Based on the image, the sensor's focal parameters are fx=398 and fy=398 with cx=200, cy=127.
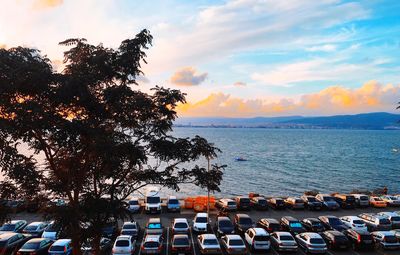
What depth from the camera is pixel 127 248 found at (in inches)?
1072

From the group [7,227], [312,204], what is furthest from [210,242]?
[312,204]

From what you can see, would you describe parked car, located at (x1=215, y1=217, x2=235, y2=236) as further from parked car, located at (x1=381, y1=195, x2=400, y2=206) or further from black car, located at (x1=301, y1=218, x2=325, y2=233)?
parked car, located at (x1=381, y1=195, x2=400, y2=206)

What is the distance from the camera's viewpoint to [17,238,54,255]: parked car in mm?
26984

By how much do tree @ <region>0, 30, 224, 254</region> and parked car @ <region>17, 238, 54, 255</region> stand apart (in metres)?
10.4

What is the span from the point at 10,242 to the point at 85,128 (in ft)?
60.9

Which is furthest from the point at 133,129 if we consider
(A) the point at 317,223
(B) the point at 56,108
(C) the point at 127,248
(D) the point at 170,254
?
(A) the point at 317,223

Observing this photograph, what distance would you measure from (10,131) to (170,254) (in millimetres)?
18011

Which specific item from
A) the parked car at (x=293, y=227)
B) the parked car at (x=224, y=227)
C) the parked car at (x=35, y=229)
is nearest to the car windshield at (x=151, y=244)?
the parked car at (x=224, y=227)

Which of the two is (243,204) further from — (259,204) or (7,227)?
(7,227)

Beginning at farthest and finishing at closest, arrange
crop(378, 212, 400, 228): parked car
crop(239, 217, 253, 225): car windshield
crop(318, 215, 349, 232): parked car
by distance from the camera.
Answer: crop(378, 212, 400, 228): parked car → crop(318, 215, 349, 232): parked car → crop(239, 217, 253, 225): car windshield

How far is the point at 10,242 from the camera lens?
28859mm

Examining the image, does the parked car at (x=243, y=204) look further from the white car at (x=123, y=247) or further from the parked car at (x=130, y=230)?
the white car at (x=123, y=247)

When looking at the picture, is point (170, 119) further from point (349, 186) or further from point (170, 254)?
point (349, 186)

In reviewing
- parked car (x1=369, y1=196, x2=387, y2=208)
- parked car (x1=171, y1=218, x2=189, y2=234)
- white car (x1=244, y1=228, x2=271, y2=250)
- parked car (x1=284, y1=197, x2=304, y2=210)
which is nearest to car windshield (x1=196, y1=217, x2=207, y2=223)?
parked car (x1=171, y1=218, x2=189, y2=234)
